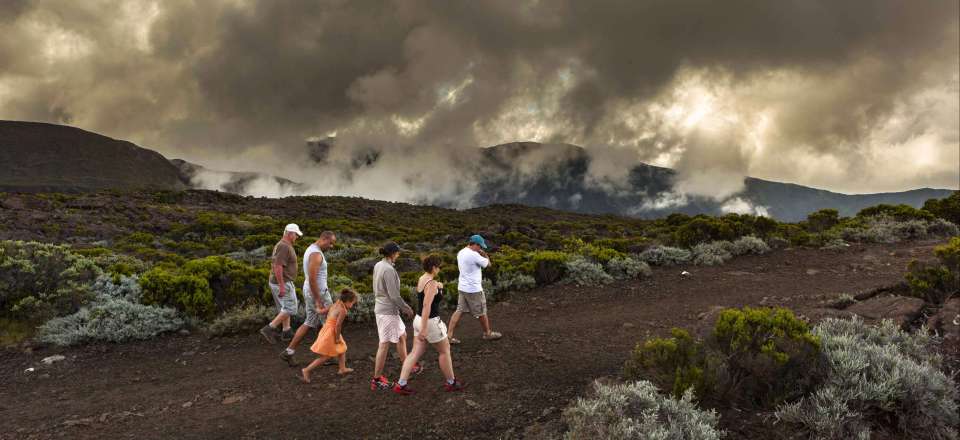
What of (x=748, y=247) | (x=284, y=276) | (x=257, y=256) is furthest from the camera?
(x=257, y=256)

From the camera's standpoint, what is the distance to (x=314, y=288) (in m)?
6.83

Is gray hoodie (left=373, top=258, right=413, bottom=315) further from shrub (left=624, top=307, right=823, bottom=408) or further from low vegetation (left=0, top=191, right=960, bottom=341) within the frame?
low vegetation (left=0, top=191, right=960, bottom=341)

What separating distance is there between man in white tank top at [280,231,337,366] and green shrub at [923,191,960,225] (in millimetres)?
22508

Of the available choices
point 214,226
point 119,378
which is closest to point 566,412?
point 119,378

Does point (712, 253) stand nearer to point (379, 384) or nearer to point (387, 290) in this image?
point (387, 290)

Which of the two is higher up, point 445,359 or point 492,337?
point 445,359

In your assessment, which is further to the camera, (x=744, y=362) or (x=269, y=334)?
(x=269, y=334)

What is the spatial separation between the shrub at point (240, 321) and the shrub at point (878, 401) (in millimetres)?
8290

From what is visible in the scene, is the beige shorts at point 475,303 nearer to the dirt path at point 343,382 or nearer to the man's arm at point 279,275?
the dirt path at point 343,382

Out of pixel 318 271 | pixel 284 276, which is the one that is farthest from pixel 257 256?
pixel 318 271

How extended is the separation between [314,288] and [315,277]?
0.58 feet

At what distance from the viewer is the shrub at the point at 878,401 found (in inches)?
160

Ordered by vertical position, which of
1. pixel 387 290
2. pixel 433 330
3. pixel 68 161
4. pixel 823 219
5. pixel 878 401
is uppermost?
pixel 68 161

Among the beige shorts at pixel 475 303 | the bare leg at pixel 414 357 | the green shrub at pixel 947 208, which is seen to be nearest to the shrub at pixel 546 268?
the beige shorts at pixel 475 303
